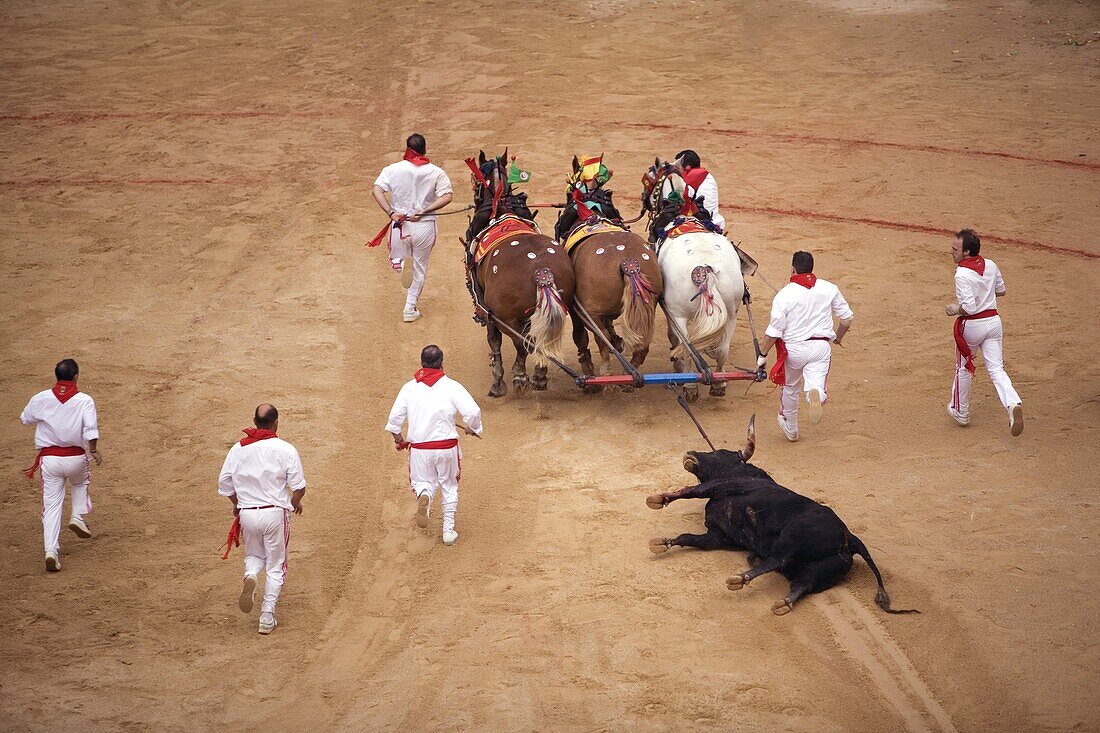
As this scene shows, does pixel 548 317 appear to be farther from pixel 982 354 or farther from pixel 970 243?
pixel 982 354

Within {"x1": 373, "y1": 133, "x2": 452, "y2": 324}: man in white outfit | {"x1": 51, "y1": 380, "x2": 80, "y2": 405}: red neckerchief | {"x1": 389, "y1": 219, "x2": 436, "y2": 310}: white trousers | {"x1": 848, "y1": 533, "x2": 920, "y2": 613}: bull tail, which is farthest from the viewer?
{"x1": 389, "y1": 219, "x2": 436, "y2": 310}: white trousers

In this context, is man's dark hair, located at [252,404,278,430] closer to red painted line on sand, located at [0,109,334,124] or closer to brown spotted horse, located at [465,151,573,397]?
brown spotted horse, located at [465,151,573,397]

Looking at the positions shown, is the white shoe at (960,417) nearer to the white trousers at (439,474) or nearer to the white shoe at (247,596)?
the white trousers at (439,474)

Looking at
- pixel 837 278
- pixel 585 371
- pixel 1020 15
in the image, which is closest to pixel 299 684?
pixel 585 371

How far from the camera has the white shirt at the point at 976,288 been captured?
9883 millimetres

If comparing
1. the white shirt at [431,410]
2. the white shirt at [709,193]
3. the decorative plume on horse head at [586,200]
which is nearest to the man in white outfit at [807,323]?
the decorative plume on horse head at [586,200]

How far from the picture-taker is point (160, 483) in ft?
31.9

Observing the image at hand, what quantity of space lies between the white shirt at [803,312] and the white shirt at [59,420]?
5.80 metres

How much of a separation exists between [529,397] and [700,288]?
219 centimetres

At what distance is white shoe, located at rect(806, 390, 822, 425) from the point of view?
31.1 ft

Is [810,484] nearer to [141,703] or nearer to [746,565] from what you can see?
[746,565]

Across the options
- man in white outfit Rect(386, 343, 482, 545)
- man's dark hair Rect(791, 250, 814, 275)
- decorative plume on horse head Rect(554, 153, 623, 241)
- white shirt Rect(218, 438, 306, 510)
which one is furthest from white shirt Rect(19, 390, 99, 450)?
man's dark hair Rect(791, 250, 814, 275)

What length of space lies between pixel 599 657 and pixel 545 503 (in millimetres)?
2319

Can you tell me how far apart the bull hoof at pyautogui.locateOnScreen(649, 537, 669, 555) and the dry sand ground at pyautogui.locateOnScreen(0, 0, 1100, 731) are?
0.36 ft
